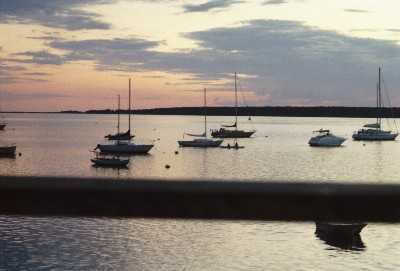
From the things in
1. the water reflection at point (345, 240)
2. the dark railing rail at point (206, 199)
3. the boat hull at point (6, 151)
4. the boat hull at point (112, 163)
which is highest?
the dark railing rail at point (206, 199)

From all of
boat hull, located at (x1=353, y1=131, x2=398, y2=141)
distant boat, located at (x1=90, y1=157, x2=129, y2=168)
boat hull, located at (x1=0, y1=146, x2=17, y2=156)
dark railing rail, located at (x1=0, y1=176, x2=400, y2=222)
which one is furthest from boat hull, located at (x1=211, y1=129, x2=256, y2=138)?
dark railing rail, located at (x1=0, y1=176, x2=400, y2=222)

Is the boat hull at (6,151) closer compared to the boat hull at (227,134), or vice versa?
the boat hull at (6,151)

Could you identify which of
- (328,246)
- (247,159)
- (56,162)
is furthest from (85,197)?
(247,159)

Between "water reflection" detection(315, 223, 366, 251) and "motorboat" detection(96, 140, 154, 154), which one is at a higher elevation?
"motorboat" detection(96, 140, 154, 154)

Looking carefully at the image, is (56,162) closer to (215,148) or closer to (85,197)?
(215,148)

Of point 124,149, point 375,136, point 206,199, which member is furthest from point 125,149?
point 206,199

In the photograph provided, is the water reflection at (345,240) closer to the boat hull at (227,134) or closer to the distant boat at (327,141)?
the distant boat at (327,141)

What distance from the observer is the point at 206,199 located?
2.00 meters

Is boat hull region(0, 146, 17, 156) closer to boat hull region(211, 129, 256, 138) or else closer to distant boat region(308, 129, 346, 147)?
distant boat region(308, 129, 346, 147)

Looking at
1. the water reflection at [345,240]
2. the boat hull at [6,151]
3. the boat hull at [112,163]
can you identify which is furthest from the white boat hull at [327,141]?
the water reflection at [345,240]

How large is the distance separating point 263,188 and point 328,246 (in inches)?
1307

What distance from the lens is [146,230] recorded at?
121ft

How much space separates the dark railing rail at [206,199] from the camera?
199 centimetres

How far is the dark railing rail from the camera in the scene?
6.51ft
